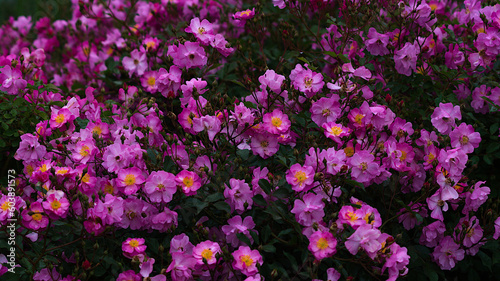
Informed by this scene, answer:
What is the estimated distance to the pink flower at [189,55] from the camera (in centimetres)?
236

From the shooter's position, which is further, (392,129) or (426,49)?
(426,49)

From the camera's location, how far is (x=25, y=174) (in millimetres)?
2217

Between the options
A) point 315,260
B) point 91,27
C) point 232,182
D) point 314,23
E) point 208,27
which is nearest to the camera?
point 315,260

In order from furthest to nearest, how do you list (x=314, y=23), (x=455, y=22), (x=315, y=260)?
1. (x=314, y=23)
2. (x=455, y=22)
3. (x=315, y=260)

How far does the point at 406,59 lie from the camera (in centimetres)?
241

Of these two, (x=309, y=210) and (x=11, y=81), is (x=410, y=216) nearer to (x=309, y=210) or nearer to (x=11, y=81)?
(x=309, y=210)

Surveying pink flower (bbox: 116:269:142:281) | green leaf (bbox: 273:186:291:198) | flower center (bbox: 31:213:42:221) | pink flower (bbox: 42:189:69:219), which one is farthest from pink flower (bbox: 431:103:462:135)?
flower center (bbox: 31:213:42:221)

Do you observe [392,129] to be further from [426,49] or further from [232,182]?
[232,182]

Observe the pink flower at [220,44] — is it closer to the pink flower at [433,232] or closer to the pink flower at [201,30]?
the pink flower at [201,30]

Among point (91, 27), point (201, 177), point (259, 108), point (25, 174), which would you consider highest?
point (259, 108)

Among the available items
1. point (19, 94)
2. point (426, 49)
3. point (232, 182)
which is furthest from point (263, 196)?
point (19, 94)

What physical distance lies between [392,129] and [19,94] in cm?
174

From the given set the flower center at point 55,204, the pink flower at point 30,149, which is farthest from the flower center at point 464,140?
the pink flower at point 30,149

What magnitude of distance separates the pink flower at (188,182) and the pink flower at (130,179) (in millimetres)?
135
